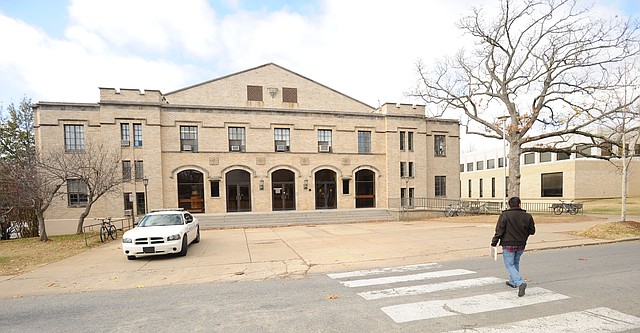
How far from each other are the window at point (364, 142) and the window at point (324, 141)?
8.86 ft

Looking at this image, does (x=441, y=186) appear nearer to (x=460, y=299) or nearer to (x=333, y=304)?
(x=460, y=299)

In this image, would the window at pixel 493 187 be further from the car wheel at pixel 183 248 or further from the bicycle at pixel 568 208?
the car wheel at pixel 183 248

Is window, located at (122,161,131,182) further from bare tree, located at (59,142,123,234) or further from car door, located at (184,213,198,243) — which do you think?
car door, located at (184,213,198,243)

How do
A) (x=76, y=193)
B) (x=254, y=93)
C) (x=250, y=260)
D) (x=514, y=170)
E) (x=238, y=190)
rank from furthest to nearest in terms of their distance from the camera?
(x=254, y=93) → (x=238, y=190) → (x=514, y=170) → (x=76, y=193) → (x=250, y=260)

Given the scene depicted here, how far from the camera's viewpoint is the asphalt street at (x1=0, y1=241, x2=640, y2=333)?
4211mm

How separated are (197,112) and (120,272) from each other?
16.2 m

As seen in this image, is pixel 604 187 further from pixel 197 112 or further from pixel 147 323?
pixel 147 323

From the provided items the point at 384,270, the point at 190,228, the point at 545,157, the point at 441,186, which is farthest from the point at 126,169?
the point at 545,157

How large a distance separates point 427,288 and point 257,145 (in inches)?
749

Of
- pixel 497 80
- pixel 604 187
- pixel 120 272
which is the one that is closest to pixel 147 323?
pixel 120 272

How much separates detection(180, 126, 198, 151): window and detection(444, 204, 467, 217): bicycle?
20.0 meters

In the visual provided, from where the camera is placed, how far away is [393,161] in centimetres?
2509

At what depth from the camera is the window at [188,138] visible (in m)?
21.8

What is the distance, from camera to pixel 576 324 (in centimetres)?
403
